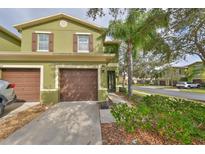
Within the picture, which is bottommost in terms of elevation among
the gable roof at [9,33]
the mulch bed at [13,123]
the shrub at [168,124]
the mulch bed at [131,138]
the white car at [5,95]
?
the mulch bed at [131,138]

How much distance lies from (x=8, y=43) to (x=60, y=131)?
14.1 m

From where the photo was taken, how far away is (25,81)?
12039 millimetres

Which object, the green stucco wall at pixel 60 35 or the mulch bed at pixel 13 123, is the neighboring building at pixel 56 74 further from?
the mulch bed at pixel 13 123

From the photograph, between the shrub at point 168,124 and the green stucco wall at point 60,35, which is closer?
the shrub at point 168,124

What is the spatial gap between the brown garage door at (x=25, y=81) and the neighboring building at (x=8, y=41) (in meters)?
5.48

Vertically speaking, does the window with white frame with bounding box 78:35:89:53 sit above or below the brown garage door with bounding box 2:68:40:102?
above

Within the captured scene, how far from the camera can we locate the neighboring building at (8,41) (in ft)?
52.2

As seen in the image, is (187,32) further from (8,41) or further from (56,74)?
(8,41)

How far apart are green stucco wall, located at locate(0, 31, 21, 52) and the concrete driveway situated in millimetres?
11264

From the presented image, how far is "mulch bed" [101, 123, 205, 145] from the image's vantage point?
4.96 m

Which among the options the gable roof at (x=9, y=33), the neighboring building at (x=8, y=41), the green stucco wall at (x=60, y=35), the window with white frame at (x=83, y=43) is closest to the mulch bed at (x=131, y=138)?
the window with white frame at (x=83, y=43)

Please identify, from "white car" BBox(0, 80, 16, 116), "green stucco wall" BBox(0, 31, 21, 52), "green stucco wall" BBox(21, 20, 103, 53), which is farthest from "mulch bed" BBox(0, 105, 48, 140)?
"green stucco wall" BBox(0, 31, 21, 52)

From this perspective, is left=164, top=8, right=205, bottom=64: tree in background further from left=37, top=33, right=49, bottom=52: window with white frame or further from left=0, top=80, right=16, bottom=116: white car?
left=37, top=33, right=49, bottom=52: window with white frame
